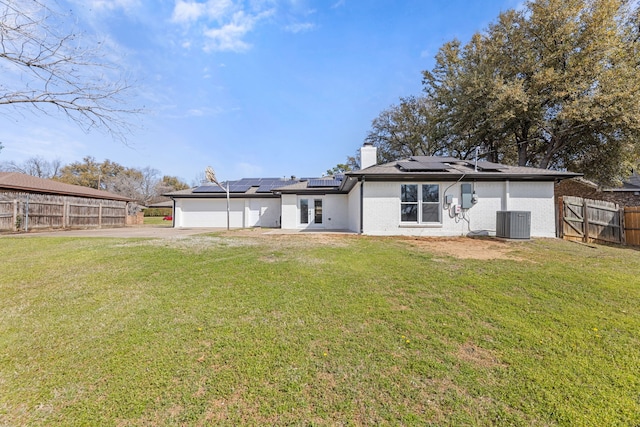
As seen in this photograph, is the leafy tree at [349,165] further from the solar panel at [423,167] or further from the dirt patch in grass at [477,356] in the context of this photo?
the dirt patch in grass at [477,356]

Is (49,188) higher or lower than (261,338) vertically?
higher

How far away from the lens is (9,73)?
116 inches

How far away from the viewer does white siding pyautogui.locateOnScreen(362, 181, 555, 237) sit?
425 inches

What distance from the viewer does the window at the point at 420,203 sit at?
1095 cm

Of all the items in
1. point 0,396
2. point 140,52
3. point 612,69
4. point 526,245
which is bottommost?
point 0,396

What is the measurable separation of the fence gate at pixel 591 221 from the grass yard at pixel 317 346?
5.62 meters

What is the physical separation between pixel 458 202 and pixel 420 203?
1531 millimetres

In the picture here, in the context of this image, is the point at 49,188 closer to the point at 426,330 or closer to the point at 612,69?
the point at 426,330

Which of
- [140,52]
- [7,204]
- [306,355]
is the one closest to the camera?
[306,355]

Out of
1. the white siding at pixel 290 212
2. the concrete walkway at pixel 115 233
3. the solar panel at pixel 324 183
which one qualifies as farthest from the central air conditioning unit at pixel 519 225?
the concrete walkway at pixel 115 233

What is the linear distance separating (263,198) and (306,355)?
52.4ft

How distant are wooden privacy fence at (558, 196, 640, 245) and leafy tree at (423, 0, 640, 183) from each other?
618 centimetres

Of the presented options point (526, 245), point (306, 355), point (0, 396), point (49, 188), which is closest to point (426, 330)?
point (306, 355)

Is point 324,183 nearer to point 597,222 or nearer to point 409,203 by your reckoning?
point 409,203
